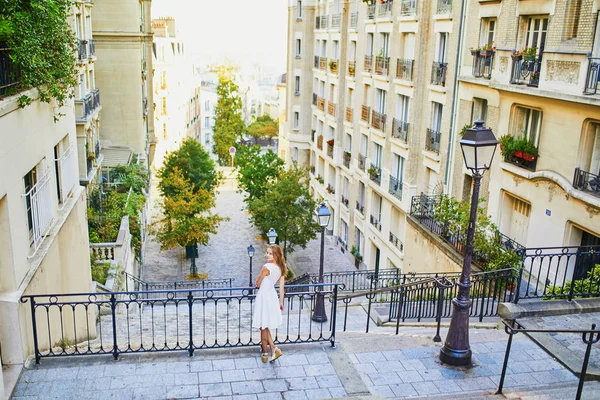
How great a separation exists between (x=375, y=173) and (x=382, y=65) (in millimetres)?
5107

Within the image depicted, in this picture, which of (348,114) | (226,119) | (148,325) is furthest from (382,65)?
(226,119)

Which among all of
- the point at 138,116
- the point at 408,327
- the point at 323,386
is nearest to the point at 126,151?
the point at 138,116

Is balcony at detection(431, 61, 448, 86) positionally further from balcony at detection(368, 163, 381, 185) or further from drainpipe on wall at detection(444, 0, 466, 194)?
balcony at detection(368, 163, 381, 185)

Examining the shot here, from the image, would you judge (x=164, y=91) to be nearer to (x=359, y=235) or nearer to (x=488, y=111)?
(x=359, y=235)

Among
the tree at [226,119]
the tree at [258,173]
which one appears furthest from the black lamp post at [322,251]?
the tree at [226,119]

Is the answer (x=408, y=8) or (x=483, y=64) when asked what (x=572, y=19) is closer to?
(x=483, y=64)

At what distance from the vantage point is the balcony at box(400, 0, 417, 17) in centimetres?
2240

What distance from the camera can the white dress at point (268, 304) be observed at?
789cm

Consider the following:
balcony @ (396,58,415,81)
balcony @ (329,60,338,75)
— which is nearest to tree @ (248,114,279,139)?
balcony @ (329,60,338,75)

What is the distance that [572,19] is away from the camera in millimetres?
13633

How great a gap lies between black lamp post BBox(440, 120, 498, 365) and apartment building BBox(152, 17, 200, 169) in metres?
38.2

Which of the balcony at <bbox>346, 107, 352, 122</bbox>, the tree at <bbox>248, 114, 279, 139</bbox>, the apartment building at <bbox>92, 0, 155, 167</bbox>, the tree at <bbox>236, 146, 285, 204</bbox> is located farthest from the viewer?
the tree at <bbox>248, 114, 279, 139</bbox>

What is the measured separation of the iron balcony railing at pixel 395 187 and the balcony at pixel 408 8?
7027 mm

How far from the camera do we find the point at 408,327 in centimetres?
1162
